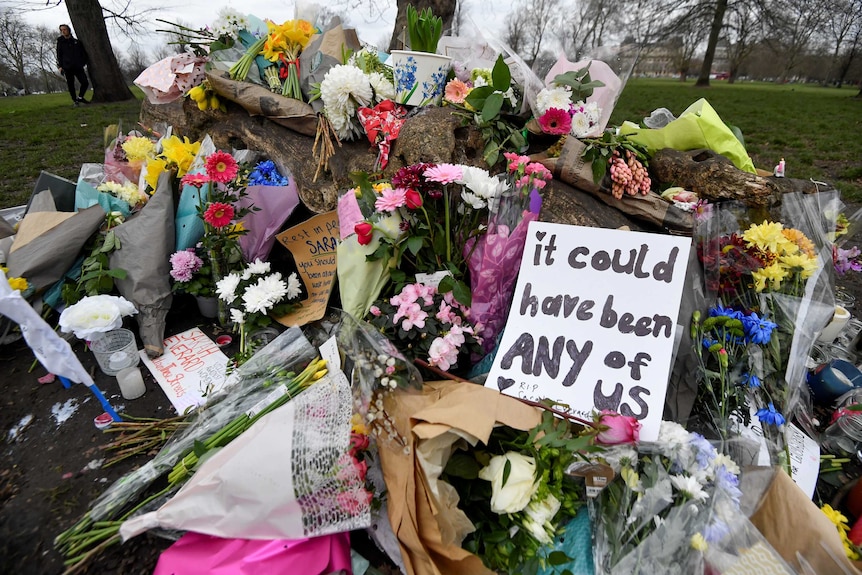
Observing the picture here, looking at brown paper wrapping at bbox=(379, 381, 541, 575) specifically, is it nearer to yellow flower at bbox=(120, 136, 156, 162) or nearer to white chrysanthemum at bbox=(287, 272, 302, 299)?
white chrysanthemum at bbox=(287, 272, 302, 299)

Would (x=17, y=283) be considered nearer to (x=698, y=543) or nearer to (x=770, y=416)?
(x=698, y=543)

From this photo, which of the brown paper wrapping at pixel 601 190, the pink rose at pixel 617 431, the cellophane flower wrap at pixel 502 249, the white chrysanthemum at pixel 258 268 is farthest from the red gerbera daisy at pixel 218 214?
the pink rose at pixel 617 431

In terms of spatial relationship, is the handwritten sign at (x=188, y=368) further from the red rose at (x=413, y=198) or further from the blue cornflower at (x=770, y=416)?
the blue cornflower at (x=770, y=416)

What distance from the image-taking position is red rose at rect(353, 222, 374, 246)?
163cm

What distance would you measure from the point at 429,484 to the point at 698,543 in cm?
64

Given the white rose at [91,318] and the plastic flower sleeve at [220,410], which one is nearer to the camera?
the plastic flower sleeve at [220,410]

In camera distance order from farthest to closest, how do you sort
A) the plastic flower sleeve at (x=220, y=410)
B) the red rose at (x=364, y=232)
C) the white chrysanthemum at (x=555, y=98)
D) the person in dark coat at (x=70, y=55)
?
the person in dark coat at (x=70, y=55)
the white chrysanthemum at (x=555, y=98)
the red rose at (x=364, y=232)
the plastic flower sleeve at (x=220, y=410)

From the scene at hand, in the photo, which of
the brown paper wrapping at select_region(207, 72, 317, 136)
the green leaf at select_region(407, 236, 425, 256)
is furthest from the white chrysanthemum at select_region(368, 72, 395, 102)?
the green leaf at select_region(407, 236, 425, 256)

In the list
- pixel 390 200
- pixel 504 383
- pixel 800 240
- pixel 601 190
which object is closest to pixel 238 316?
pixel 390 200

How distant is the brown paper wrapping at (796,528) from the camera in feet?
3.26

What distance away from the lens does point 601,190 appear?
2074 mm

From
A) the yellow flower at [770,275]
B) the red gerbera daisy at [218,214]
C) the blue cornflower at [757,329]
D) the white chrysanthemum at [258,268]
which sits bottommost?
the white chrysanthemum at [258,268]

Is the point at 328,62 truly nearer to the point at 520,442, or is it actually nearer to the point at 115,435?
the point at 115,435

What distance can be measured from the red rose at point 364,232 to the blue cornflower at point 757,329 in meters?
1.41
